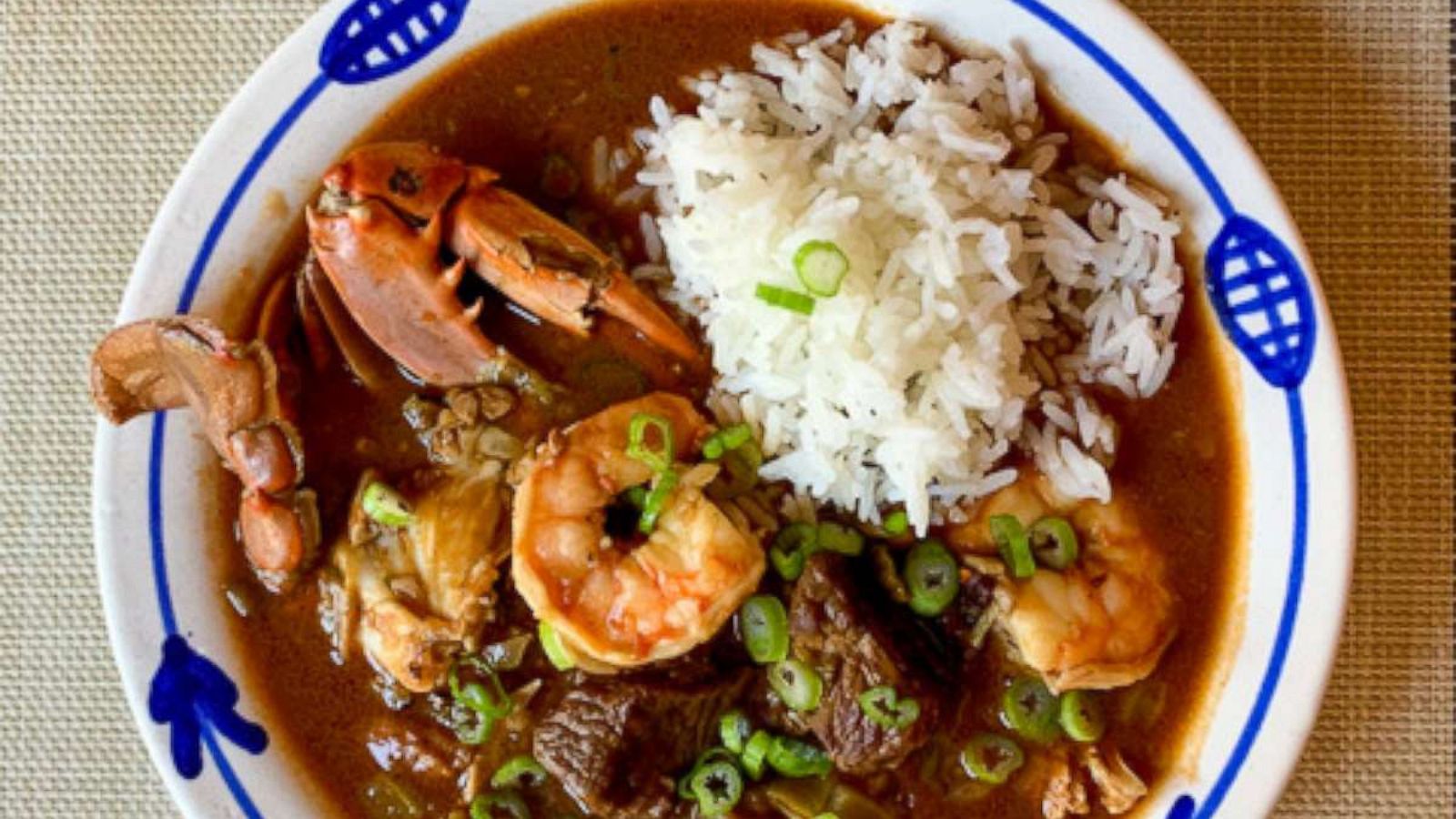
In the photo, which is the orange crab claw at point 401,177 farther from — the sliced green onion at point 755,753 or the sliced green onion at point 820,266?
the sliced green onion at point 755,753

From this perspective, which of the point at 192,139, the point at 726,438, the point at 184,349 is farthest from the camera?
the point at 192,139

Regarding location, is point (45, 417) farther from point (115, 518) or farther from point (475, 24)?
point (475, 24)

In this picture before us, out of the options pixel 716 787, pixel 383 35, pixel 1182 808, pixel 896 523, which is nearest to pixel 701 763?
pixel 716 787

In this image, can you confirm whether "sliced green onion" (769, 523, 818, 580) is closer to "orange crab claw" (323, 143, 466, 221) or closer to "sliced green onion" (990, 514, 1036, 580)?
"sliced green onion" (990, 514, 1036, 580)

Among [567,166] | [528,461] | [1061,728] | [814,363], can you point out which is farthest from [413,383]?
[1061,728]

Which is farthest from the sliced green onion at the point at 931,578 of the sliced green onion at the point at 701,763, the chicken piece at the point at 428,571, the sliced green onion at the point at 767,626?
the chicken piece at the point at 428,571

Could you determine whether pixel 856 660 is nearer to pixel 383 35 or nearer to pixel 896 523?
pixel 896 523

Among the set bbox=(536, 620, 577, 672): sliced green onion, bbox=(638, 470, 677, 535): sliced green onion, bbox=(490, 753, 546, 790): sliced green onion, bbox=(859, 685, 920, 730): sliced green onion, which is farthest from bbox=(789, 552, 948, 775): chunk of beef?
bbox=(490, 753, 546, 790): sliced green onion

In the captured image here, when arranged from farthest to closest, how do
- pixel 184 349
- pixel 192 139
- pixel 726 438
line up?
pixel 192 139
pixel 726 438
pixel 184 349
